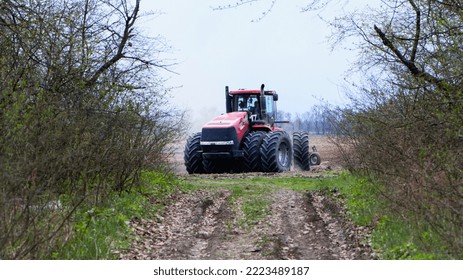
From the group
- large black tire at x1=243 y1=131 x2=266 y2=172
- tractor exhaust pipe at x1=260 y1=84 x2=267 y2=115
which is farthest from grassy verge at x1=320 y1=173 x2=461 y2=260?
tractor exhaust pipe at x1=260 y1=84 x2=267 y2=115

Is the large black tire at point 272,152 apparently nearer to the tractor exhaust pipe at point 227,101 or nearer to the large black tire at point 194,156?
the tractor exhaust pipe at point 227,101

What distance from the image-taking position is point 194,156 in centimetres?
2708

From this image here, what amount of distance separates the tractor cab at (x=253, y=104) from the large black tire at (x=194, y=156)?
66.4 inches

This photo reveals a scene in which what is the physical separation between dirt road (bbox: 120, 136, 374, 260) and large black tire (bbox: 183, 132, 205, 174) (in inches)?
407

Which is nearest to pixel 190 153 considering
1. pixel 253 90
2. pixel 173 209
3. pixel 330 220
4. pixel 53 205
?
pixel 253 90

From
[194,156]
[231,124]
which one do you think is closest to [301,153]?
[194,156]

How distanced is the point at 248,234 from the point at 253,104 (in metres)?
15.7

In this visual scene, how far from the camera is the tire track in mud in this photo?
1045cm

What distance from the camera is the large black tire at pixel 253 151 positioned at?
26.1 m

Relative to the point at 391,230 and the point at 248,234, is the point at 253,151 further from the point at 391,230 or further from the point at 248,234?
the point at 391,230

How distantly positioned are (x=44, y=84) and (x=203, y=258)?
605 cm

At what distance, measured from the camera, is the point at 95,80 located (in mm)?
17297

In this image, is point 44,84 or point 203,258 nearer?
point 203,258
